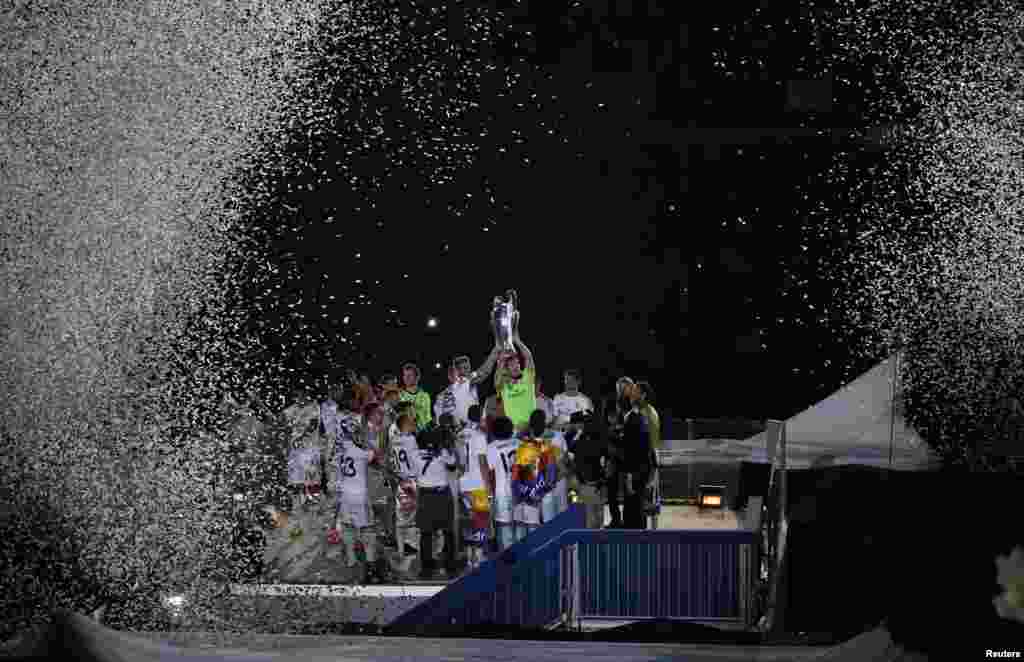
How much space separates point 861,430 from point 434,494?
3449 millimetres

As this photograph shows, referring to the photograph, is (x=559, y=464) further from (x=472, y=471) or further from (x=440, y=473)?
(x=440, y=473)

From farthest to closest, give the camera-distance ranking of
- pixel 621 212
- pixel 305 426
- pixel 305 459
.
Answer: pixel 621 212 < pixel 305 426 < pixel 305 459

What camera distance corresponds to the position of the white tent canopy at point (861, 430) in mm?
8844

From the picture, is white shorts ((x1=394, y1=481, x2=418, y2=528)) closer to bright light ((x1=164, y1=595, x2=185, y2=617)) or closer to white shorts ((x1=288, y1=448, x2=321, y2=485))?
white shorts ((x1=288, y1=448, x2=321, y2=485))

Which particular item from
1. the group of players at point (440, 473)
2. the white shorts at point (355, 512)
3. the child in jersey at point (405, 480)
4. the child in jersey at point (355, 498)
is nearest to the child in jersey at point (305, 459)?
the group of players at point (440, 473)

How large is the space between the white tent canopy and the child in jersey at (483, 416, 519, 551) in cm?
227

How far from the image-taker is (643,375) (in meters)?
15.1

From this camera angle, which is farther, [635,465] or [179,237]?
[179,237]

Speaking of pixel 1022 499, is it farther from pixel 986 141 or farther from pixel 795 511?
pixel 986 141

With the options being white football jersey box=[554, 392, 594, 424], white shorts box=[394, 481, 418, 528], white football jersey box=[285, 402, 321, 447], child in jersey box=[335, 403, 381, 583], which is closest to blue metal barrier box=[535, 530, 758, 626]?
white shorts box=[394, 481, 418, 528]

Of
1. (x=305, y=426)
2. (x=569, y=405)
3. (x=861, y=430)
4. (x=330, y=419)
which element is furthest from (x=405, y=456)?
(x=861, y=430)

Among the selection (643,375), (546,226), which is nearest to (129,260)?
(546,226)

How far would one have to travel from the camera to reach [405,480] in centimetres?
817

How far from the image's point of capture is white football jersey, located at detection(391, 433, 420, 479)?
26.8 feet
